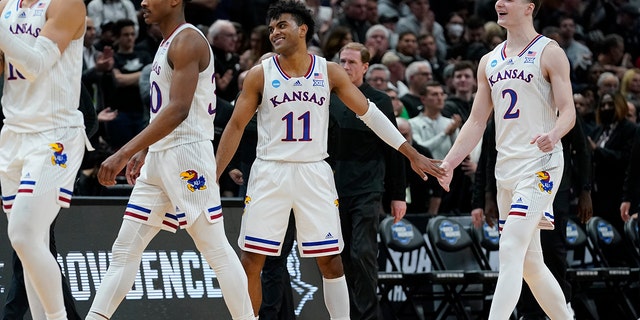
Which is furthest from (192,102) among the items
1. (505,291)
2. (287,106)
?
(505,291)

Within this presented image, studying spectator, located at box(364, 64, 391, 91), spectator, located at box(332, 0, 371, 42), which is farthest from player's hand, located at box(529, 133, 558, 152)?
spectator, located at box(332, 0, 371, 42)

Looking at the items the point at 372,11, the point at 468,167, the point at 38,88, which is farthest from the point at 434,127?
the point at 38,88

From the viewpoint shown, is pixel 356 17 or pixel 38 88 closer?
pixel 38 88

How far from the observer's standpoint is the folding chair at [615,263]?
1129cm

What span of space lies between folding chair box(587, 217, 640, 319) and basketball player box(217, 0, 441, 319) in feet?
14.5

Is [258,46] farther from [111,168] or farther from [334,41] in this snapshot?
[111,168]

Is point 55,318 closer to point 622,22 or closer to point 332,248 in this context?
point 332,248

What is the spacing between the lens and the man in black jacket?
348 inches

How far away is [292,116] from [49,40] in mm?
1792

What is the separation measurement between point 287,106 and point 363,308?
80.4 inches

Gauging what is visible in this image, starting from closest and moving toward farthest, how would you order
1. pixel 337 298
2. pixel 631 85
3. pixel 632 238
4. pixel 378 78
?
pixel 337 298 → pixel 378 78 → pixel 632 238 → pixel 631 85

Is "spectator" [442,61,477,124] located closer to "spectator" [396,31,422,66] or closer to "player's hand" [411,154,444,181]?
"spectator" [396,31,422,66]

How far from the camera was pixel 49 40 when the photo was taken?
6.42 m

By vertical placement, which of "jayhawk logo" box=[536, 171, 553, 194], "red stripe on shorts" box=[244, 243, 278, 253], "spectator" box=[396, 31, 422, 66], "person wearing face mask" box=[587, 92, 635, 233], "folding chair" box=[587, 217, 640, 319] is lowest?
"folding chair" box=[587, 217, 640, 319]
